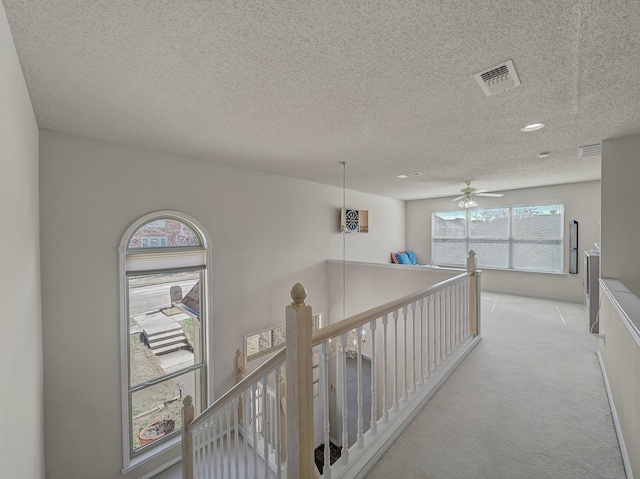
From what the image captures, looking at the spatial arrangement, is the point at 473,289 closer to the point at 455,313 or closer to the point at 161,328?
the point at 455,313

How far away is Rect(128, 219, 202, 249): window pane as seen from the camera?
131 inches

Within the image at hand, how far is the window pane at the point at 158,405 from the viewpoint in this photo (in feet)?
10.8

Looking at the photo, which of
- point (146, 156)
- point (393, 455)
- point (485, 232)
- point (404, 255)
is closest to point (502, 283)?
point (485, 232)

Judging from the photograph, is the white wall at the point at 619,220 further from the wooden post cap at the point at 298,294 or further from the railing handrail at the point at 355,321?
the wooden post cap at the point at 298,294

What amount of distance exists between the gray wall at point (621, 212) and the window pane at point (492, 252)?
3.83 metres

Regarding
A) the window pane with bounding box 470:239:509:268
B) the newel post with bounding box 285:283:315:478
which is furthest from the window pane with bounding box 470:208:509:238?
the newel post with bounding box 285:283:315:478

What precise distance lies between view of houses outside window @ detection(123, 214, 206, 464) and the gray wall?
4.74m

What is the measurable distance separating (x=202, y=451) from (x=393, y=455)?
156 cm

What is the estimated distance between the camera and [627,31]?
4.56 feet

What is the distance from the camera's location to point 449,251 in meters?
7.55

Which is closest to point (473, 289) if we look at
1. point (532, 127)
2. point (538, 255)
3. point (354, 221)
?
point (532, 127)

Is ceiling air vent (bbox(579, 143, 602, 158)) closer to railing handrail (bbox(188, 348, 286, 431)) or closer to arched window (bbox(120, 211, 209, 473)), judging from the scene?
railing handrail (bbox(188, 348, 286, 431))

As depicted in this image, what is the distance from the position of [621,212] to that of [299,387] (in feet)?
12.3

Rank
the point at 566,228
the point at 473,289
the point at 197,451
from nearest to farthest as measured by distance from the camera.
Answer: the point at 197,451, the point at 473,289, the point at 566,228
